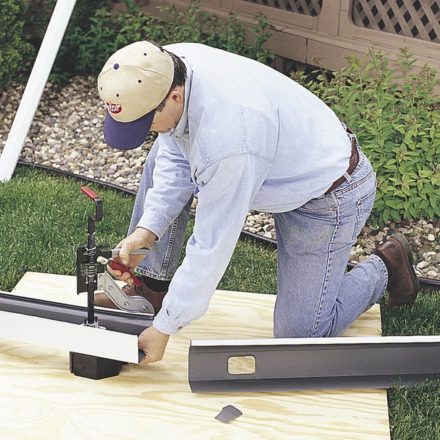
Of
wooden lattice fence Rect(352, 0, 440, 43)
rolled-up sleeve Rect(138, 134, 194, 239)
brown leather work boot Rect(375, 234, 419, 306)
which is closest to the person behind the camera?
rolled-up sleeve Rect(138, 134, 194, 239)

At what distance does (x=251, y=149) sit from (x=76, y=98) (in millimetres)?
3903

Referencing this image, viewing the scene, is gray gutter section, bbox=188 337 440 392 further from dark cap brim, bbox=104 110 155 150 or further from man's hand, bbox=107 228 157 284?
dark cap brim, bbox=104 110 155 150

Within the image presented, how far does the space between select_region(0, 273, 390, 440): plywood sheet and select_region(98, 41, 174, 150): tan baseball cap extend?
35.4 inches

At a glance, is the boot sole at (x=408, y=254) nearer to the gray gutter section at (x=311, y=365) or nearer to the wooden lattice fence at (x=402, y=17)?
the gray gutter section at (x=311, y=365)

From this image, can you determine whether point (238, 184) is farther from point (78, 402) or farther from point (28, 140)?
point (28, 140)

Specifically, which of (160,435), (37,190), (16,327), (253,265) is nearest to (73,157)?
(37,190)

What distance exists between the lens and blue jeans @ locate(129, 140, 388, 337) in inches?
131

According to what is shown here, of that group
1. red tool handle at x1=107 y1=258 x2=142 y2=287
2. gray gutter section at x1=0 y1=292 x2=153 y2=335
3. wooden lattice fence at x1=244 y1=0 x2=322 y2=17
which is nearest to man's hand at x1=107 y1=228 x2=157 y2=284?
red tool handle at x1=107 y1=258 x2=142 y2=287

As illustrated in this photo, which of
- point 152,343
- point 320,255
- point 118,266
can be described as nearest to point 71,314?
point 118,266

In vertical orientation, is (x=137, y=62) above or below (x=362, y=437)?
above

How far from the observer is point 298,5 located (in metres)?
6.68

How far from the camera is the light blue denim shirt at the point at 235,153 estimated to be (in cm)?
282

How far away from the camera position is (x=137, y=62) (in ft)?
9.12

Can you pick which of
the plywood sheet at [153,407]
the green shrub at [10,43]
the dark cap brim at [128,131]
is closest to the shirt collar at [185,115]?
the dark cap brim at [128,131]
